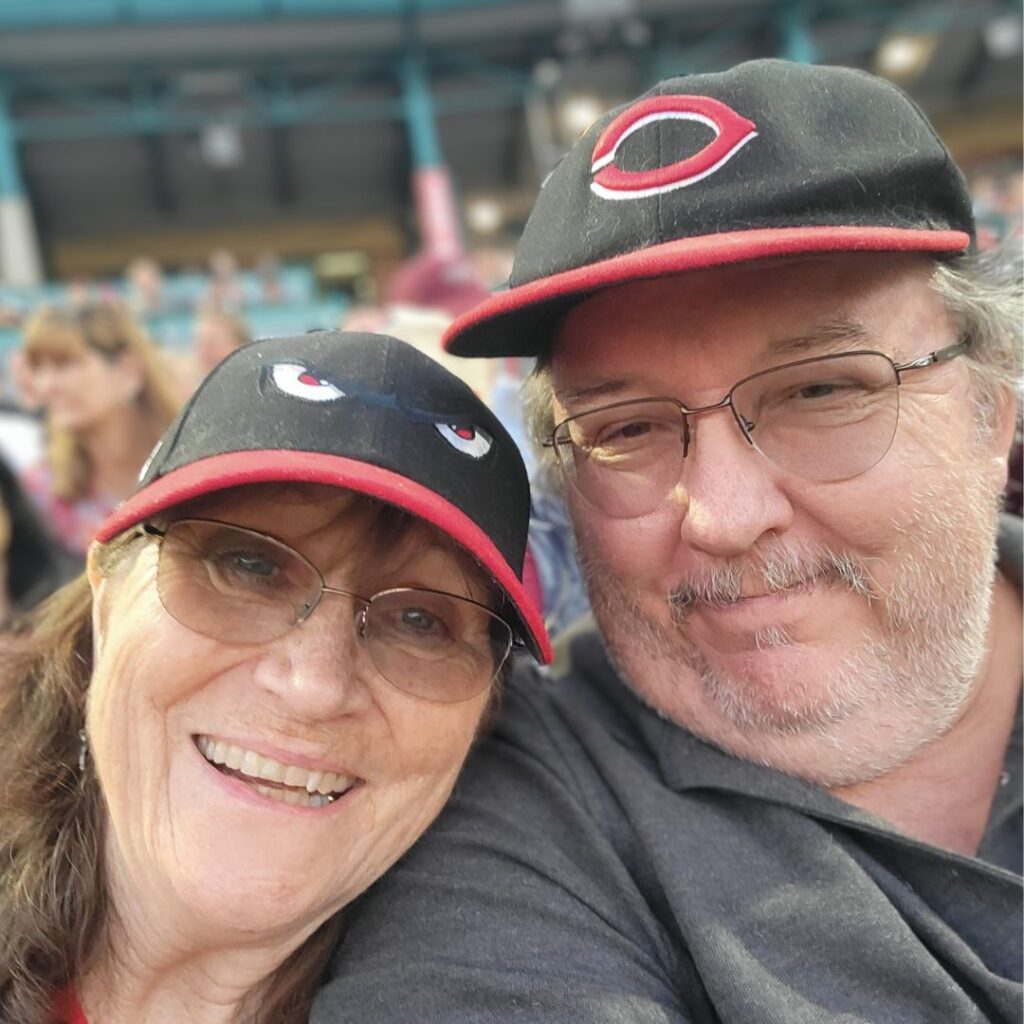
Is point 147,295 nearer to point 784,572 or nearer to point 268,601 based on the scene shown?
point 268,601

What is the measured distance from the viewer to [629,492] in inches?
44.2

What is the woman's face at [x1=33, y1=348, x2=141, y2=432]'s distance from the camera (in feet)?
9.68

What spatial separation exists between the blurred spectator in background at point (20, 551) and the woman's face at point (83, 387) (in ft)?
1.24

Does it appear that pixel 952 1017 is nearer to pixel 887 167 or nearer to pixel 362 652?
pixel 362 652

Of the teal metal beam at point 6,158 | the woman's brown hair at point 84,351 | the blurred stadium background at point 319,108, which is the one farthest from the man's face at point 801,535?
the teal metal beam at point 6,158

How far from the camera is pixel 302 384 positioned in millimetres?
931

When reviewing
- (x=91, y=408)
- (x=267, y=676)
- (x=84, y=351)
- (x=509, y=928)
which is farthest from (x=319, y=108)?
(x=509, y=928)

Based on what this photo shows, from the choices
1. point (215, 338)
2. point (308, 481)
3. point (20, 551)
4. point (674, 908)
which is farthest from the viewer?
point (215, 338)

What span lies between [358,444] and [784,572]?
22.2 inches

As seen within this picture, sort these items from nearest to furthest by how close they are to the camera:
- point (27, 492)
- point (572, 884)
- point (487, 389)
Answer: point (572, 884) < point (487, 389) < point (27, 492)

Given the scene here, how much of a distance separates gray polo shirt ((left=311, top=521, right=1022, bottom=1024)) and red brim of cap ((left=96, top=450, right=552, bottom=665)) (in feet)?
1.24

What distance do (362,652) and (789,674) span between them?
0.56m

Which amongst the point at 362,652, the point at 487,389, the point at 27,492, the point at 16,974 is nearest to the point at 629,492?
the point at 362,652

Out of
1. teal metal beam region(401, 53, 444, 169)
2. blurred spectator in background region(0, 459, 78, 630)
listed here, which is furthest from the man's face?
teal metal beam region(401, 53, 444, 169)
